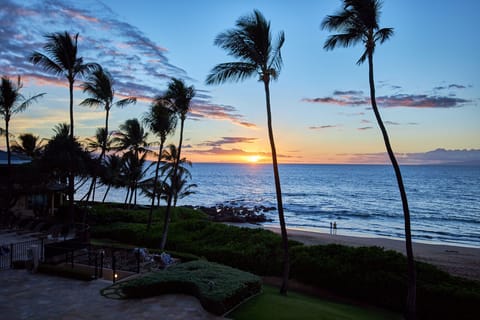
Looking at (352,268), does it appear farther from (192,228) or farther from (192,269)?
(192,228)

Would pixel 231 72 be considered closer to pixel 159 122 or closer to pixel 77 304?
pixel 159 122

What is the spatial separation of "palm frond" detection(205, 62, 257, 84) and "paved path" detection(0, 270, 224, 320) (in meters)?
8.00

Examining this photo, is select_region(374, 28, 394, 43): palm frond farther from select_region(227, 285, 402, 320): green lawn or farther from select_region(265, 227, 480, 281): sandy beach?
select_region(265, 227, 480, 281): sandy beach

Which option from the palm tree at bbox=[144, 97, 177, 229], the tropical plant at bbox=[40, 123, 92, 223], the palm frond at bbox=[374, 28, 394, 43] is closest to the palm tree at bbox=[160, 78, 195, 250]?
the palm tree at bbox=[144, 97, 177, 229]

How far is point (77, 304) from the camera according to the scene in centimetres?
915

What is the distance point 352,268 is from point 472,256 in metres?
18.5

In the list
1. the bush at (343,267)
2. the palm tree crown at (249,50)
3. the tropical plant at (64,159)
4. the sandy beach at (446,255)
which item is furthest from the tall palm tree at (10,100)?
the sandy beach at (446,255)

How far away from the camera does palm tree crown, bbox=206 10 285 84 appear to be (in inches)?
452

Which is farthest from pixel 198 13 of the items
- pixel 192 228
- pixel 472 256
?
pixel 472 256

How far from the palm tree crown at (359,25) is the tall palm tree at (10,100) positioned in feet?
68.5

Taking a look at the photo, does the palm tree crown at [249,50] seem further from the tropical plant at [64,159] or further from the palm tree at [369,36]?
the tropical plant at [64,159]

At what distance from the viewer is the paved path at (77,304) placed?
8.24 meters

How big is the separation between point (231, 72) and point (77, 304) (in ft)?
31.0

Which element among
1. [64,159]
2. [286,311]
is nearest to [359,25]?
[286,311]
